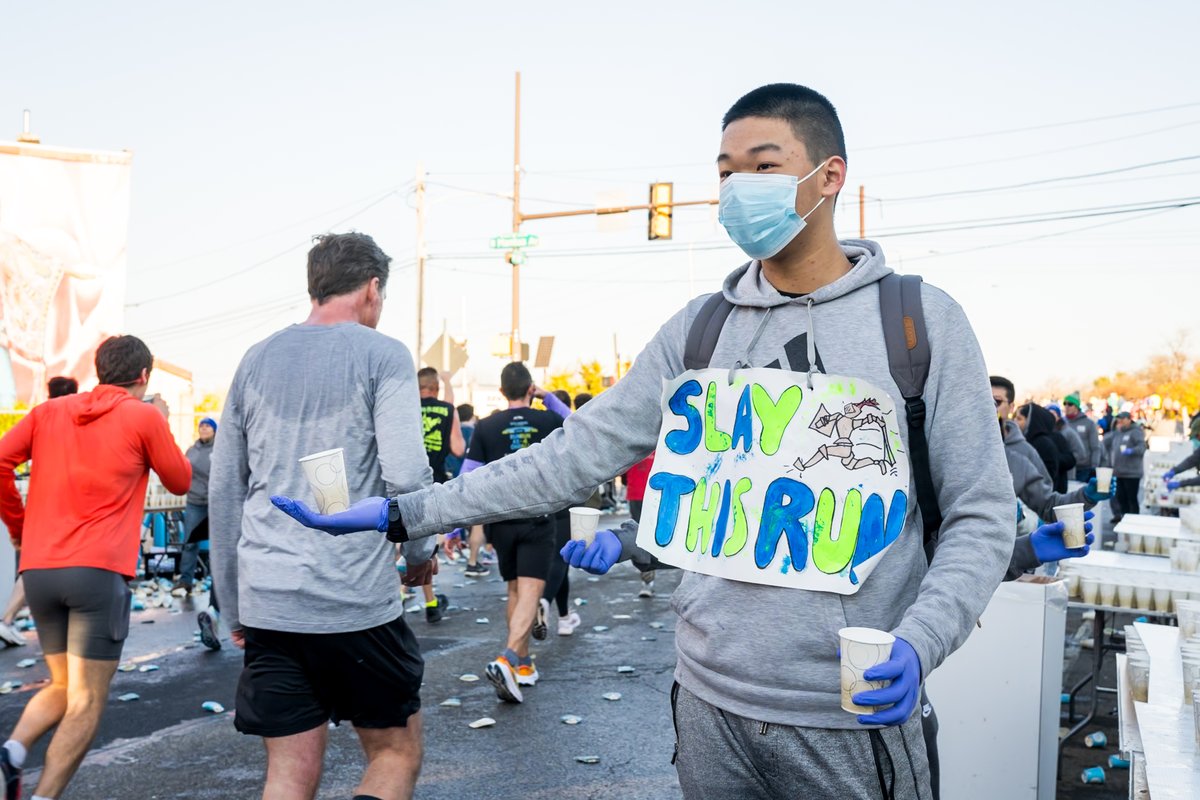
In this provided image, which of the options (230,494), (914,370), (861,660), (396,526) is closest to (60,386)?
(230,494)

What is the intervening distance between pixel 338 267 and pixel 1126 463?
58.9 feet

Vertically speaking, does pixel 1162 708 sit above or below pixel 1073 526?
below

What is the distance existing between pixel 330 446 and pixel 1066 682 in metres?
6.54

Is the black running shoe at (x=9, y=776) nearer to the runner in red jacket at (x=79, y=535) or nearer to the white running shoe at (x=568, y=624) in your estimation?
the runner in red jacket at (x=79, y=535)

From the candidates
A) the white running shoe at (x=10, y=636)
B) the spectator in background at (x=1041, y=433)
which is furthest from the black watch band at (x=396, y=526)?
the spectator in background at (x=1041, y=433)

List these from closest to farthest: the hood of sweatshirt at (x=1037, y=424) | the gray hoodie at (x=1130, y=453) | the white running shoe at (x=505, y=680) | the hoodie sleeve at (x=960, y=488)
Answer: the hoodie sleeve at (x=960, y=488), the white running shoe at (x=505, y=680), the hood of sweatshirt at (x=1037, y=424), the gray hoodie at (x=1130, y=453)

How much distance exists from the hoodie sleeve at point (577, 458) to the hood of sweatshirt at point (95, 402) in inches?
117

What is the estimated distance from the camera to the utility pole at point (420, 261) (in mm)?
28811

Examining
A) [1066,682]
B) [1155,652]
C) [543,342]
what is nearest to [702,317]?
[1155,652]

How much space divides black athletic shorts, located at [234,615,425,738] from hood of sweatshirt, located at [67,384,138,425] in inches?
68.6

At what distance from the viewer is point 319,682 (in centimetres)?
359

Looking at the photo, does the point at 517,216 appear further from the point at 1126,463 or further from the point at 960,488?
the point at 960,488

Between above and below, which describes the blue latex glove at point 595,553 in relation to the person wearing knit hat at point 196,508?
above

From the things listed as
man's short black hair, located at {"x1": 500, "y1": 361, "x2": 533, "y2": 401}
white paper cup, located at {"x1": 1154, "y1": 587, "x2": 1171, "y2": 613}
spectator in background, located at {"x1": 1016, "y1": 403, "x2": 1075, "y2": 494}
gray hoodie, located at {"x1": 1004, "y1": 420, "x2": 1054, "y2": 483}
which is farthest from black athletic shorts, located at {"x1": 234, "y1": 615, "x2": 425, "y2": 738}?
spectator in background, located at {"x1": 1016, "y1": 403, "x2": 1075, "y2": 494}
